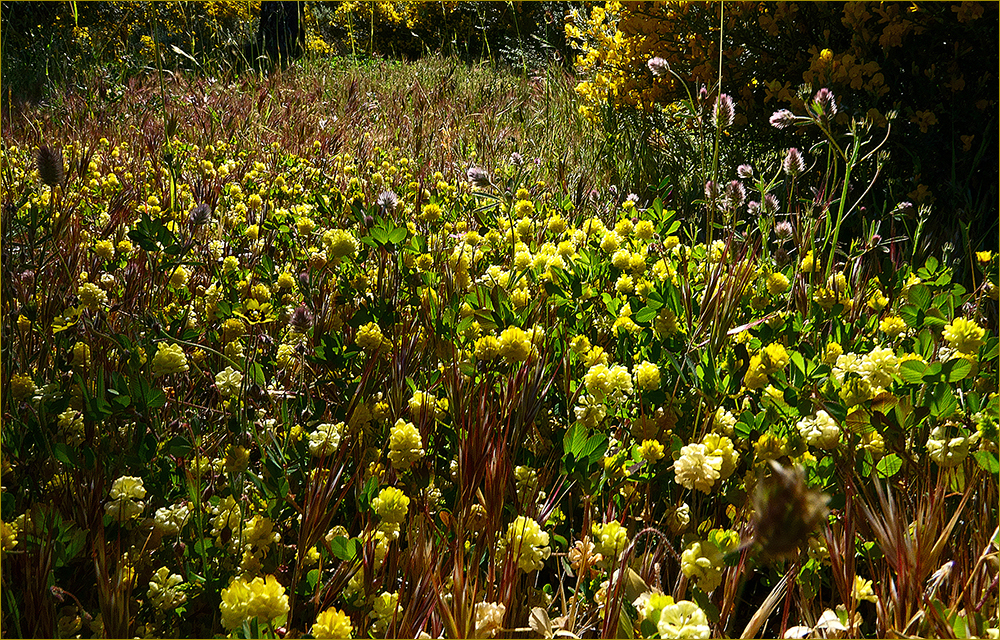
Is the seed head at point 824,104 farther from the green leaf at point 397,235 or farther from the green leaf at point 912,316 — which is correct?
the green leaf at point 397,235

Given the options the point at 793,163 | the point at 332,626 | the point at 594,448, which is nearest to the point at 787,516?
the point at 332,626

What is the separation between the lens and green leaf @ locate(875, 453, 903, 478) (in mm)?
1204

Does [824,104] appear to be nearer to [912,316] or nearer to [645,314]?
[912,316]

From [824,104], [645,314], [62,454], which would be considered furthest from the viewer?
[824,104]

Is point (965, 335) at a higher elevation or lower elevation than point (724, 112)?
lower

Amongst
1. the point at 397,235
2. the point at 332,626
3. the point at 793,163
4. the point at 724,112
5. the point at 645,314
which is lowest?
the point at 332,626

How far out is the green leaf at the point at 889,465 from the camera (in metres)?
1.20

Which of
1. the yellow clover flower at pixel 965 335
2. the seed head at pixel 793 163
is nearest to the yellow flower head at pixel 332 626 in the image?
the yellow clover flower at pixel 965 335

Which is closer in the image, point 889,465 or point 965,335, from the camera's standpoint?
point 889,465

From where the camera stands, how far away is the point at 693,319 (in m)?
1.64

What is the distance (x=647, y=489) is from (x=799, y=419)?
11.8 inches

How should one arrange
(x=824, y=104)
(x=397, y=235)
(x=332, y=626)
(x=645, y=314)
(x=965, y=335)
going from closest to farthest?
1. (x=332, y=626)
2. (x=965, y=335)
3. (x=645, y=314)
4. (x=397, y=235)
5. (x=824, y=104)

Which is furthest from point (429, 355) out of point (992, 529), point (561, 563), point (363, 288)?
point (992, 529)

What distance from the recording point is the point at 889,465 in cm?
121
